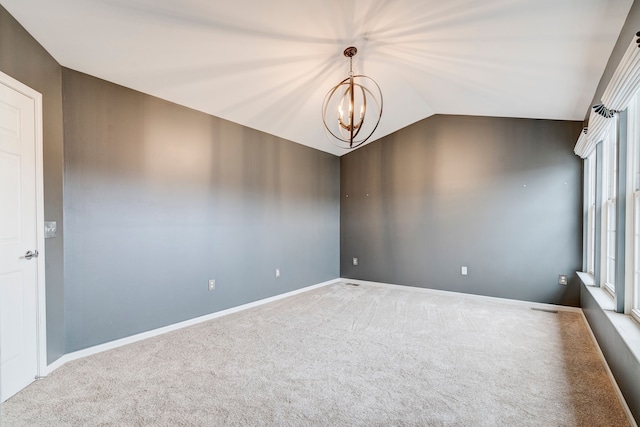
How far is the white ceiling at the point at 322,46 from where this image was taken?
1999 millimetres

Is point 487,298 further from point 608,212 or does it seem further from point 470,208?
point 608,212

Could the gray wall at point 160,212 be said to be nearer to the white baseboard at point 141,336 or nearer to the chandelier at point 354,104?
the white baseboard at point 141,336

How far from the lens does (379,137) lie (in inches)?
203

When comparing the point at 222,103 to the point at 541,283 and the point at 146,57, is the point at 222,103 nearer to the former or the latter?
the point at 146,57

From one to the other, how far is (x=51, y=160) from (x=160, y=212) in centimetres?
96

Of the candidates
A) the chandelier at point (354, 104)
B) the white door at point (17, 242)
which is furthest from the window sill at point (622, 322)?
the white door at point (17, 242)

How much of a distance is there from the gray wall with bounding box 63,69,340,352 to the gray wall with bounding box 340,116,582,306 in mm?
1577

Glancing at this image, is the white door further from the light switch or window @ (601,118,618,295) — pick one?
window @ (601,118,618,295)

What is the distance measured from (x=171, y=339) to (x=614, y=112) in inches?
162

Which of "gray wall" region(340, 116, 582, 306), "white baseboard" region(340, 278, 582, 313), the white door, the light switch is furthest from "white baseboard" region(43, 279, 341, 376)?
"gray wall" region(340, 116, 582, 306)

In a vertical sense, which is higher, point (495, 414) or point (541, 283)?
point (541, 283)

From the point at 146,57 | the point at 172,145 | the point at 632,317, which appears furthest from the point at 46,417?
the point at 632,317

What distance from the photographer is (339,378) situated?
220 centimetres

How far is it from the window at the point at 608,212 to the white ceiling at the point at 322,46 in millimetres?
608
